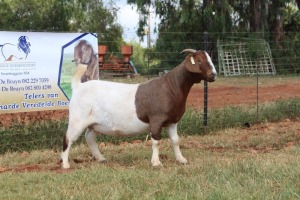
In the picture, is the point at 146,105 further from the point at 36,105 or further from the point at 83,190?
the point at 36,105

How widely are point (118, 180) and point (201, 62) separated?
91.2 inches

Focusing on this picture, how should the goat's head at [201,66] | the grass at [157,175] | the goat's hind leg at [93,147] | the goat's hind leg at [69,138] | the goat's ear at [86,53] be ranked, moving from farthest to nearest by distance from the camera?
the goat's ear at [86,53] → the goat's hind leg at [93,147] → the goat's hind leg at [69,138] → the goat's head at [201,66] → the grass at [157,175]

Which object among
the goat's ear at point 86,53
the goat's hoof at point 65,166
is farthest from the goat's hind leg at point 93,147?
the goat's ear at point 86,53

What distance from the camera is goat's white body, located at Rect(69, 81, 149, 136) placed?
7.61 metres

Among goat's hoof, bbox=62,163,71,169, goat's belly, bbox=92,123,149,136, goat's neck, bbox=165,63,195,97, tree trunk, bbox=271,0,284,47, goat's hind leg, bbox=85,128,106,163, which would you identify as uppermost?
tree trunk, bbox=271,0,284,47

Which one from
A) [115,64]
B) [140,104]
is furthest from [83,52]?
[115,64]

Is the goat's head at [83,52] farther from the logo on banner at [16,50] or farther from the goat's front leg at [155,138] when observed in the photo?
the goat's front leg at [155,138]

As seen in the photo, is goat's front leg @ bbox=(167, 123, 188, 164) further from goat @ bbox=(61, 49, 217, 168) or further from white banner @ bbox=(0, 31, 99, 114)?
white banner @ bbox=(0, 31, 99, 114)

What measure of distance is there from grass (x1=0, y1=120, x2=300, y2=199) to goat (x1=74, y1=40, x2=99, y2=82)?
153 cm

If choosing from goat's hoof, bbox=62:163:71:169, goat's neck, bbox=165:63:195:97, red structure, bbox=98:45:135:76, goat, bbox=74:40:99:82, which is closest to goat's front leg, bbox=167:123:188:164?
goat's neck, bbox=165:63:195:97

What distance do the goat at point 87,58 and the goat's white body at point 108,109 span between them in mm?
2146

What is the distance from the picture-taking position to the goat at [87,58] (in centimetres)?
995

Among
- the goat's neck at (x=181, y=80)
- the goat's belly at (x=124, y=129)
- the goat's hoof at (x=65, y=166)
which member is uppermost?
the goat's neck at (x=181, y=80)

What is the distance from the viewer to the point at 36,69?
30.7ft
